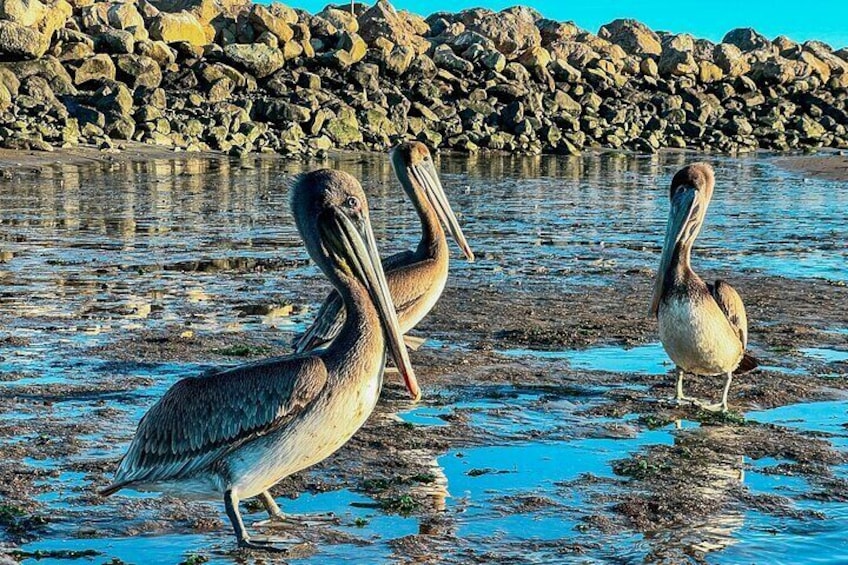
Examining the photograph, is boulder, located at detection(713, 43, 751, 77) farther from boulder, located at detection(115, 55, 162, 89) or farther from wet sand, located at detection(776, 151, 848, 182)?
boulder, located at detection(115, 55, 162, 89)

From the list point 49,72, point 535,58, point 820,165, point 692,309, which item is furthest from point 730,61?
point 692,309

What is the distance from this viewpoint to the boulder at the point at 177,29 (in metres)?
37.8

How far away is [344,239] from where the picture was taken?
4926mm

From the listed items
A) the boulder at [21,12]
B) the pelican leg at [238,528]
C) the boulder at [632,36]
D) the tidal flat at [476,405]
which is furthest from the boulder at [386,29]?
the pelican leg at [238,528]

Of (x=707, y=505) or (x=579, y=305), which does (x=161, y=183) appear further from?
(x=707, y=505)

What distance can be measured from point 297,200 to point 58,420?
221 centimetres

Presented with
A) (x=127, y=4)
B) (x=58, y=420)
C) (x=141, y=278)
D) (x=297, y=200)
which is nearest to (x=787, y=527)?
(x=297, y=200)

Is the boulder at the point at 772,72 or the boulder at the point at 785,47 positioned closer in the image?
the boulder at the point at 772,72

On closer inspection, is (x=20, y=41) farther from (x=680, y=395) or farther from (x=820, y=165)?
(x=680, y=395)

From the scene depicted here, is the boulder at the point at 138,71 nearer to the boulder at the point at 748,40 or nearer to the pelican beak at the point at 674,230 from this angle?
the pelican beak at the point at 674,230

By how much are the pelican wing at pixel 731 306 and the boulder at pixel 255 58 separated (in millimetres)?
30590

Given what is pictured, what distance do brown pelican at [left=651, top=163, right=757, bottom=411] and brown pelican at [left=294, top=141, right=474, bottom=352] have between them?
1430mm

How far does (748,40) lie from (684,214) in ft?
174

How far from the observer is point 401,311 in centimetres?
743
